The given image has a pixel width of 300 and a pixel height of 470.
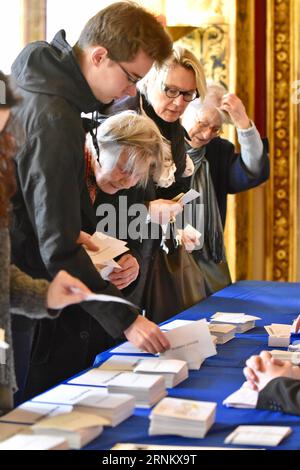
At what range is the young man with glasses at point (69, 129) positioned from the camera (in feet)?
9.58

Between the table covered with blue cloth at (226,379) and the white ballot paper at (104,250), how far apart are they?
0.35 metres

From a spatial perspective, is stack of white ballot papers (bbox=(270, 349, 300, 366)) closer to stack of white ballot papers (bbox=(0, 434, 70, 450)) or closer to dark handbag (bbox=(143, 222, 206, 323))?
stack of white ballot papers (bbox=(0, 434, 70, 450))

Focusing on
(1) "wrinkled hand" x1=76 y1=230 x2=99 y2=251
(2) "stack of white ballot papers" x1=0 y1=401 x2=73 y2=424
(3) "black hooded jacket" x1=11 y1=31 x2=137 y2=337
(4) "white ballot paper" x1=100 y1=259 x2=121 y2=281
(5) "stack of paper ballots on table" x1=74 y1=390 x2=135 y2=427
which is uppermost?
(3) "black hooded jacket" x1=11 y1=31 x2=137 y2=337

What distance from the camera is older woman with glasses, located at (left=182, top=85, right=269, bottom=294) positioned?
17.3ft

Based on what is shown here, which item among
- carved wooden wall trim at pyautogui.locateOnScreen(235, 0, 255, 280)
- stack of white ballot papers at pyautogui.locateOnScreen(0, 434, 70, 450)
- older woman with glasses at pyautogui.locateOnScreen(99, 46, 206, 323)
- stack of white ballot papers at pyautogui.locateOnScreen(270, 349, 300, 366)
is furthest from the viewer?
carved wooden wall trim at pyautogui.locateOnScreen(235, 0, 255, 280)

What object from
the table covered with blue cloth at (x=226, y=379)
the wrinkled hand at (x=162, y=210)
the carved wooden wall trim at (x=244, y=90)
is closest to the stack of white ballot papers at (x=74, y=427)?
the table covered with blue cloth at (x=226, y=379)

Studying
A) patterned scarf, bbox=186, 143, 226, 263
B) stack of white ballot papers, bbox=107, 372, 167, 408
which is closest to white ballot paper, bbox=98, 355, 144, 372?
stack of white ballot papers, bbox=107, 372, 167, 408

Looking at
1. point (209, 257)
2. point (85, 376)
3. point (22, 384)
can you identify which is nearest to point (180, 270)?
point (209, 257)

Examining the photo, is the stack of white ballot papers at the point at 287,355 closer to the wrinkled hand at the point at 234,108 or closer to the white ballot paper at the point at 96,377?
the white ballot paper at the point at 96,377

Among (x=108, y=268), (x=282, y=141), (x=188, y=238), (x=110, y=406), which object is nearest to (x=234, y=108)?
(x=188, y=238)

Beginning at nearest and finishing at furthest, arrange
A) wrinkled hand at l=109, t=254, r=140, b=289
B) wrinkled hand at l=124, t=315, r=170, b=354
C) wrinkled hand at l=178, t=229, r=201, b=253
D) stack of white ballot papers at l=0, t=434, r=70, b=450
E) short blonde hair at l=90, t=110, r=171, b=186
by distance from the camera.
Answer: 1. stack of white ballot papers at l=0, t=434, r=70, b=450
2. wrinkled hand at l=124, t=315, r=170, b=354
3. short blonde hair at l=90, t=110, r=171, b=186
4. wrinkled hand at l=109, t=254, r=140, b=289
5. wrinkled hand at l=178, t=229, r=201, b=253

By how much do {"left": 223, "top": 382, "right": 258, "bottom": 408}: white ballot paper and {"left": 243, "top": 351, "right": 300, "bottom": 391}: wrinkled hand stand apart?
3cm

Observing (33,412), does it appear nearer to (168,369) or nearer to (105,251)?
(168,369)

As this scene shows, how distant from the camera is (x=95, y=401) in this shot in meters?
2.45
